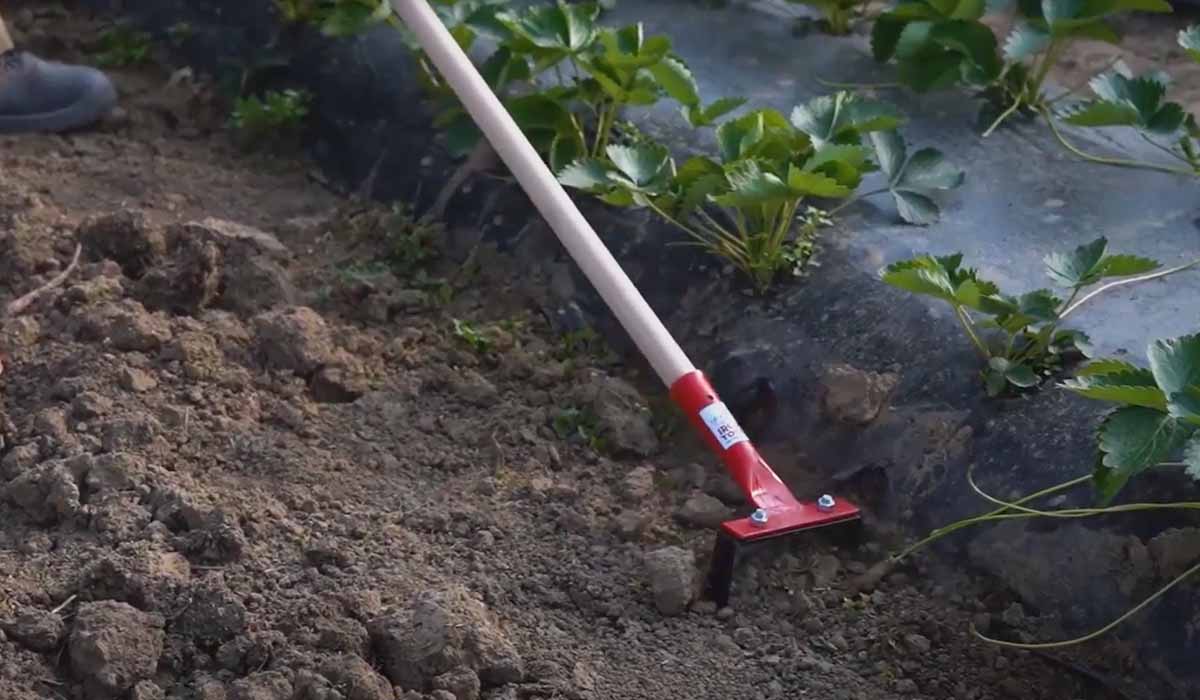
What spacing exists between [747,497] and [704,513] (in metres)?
0.08

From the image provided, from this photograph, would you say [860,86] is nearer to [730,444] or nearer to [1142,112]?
[1142,112]

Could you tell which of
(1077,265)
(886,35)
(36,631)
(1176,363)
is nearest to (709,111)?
(886,35)

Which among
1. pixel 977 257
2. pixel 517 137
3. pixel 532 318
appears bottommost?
pixel 532 318

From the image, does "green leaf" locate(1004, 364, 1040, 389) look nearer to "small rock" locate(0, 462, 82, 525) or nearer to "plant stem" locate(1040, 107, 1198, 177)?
"plant stem" locate(1040, 107, 1198, 177)

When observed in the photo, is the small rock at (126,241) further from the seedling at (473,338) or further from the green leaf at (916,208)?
the green leaf at (916,208)

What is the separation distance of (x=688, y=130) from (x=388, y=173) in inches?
23.0

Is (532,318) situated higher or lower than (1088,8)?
lower

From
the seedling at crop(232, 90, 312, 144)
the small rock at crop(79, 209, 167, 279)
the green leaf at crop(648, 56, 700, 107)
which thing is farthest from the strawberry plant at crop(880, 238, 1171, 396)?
the seedling at crop(232, 90, 312, 144)

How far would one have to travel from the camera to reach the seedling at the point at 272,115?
2963 millimetres

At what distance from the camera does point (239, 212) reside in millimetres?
2803

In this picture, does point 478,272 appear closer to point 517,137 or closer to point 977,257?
point 517,137

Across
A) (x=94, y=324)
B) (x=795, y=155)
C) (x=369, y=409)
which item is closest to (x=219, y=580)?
(x=369, y=409)

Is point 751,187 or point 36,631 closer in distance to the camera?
point 36,631

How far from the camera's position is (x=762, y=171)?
222 cm
